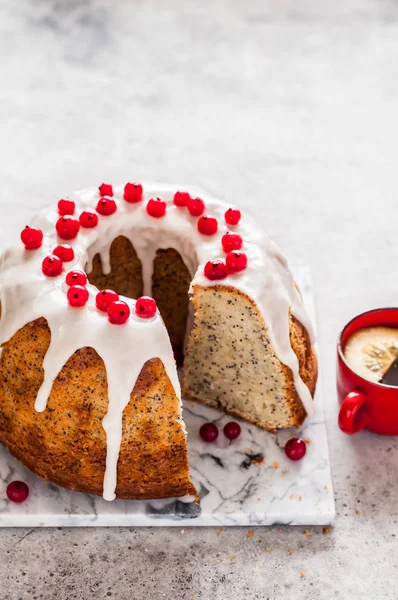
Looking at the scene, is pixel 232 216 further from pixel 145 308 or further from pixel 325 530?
pixel 325 530

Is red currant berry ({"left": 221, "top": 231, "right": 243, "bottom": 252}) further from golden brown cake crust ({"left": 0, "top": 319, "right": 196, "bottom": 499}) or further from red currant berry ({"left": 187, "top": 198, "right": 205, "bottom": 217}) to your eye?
golden brown cake crust ({"left": 0, "top": 319, "right": 196, "bottom": 499})

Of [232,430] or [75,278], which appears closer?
[75,278]

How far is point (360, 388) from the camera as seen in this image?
3.34 metres

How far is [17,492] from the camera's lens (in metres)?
3.18

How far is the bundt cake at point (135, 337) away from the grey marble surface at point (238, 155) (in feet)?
0.91

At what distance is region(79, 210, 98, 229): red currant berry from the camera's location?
133 inches

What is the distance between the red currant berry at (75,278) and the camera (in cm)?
311

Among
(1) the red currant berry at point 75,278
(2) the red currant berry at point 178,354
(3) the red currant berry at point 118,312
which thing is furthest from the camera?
(2) the red currant berry at point 178,354

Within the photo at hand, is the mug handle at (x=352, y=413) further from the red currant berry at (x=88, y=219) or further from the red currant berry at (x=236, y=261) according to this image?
the red currant berry at (x=88, y=219)

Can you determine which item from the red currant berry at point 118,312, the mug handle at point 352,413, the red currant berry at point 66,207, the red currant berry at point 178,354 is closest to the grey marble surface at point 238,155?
the mug handle at point 352,413

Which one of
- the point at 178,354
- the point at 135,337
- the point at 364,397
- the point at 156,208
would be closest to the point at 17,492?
the point at 135,337

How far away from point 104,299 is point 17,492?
72 cm

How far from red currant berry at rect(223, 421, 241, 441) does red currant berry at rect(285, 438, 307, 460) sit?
0.19m

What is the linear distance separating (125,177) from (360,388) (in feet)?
6.62
